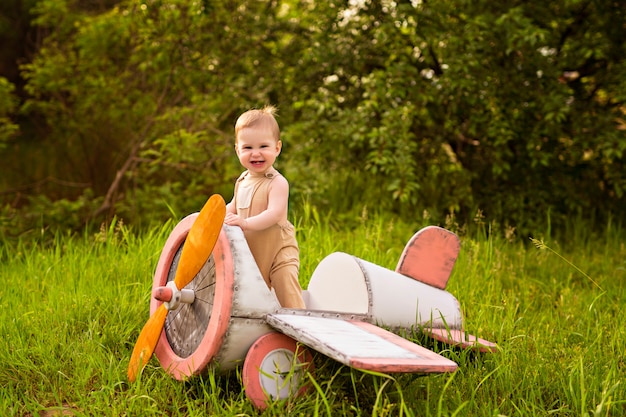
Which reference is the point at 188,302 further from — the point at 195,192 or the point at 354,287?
the point at 195,192

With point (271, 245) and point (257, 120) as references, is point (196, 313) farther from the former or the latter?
point (257, 120)

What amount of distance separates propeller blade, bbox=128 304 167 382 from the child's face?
0.69m

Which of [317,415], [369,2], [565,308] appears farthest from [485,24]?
[317,415]

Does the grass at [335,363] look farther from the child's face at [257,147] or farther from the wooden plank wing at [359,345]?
the child's face at [257,147]

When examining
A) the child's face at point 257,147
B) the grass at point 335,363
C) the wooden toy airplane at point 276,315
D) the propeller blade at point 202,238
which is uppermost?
the child's face at point 257,147

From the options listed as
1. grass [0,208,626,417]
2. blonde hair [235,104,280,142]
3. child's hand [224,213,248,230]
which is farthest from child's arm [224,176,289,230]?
grass [0,208,626,417]

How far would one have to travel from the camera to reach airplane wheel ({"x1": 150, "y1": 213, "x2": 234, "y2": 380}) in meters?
2.59

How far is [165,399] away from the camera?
2729 millimetres

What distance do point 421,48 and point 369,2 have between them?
582 mm

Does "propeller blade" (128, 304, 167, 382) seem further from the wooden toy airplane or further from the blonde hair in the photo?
the blonde hair

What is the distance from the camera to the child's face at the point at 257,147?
9.52 ft

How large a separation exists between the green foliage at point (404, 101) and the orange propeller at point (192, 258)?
244 cm

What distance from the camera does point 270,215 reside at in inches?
113

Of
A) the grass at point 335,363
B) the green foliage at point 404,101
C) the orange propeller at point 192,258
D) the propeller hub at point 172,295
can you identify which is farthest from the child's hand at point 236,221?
the green foliage at point 404,101
